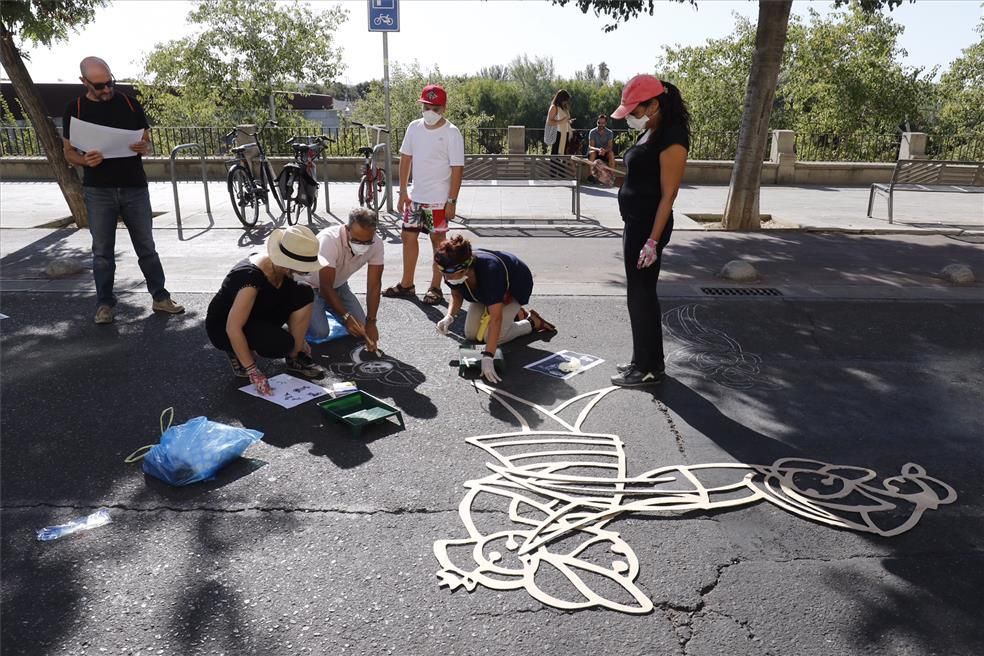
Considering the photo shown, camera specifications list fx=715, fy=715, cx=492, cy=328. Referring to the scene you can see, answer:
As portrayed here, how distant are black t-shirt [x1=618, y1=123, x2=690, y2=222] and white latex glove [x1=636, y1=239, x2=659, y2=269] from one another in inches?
7.2

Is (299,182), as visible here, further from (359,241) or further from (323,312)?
(359,241)

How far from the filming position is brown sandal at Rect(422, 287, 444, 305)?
6758 millimetres

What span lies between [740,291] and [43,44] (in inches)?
408

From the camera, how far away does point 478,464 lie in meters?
3.89

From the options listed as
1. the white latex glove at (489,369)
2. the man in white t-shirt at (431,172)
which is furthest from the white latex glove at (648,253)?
the man in white t-shirt at (431,172)

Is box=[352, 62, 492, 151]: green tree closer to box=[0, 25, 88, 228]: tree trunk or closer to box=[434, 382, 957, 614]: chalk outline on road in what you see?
box=[0, 25, 88, 228]: tree trunk

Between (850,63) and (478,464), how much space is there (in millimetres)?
25024

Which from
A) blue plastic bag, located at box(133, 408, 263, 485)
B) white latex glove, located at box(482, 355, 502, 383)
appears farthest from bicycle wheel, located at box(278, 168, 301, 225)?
blue plastic bag, located at box(133, 408, 263, 485)

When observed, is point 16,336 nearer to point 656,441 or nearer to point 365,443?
point 365,443

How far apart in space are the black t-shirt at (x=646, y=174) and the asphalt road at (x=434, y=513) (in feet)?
4.07

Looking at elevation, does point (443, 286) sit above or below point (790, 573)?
above

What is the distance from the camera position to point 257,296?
4.65 meters

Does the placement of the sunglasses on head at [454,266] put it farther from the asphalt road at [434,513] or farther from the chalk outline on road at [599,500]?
the chalk outline on road at [599,500]

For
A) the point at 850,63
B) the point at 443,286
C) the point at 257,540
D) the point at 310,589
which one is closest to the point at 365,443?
the point at 257,540
